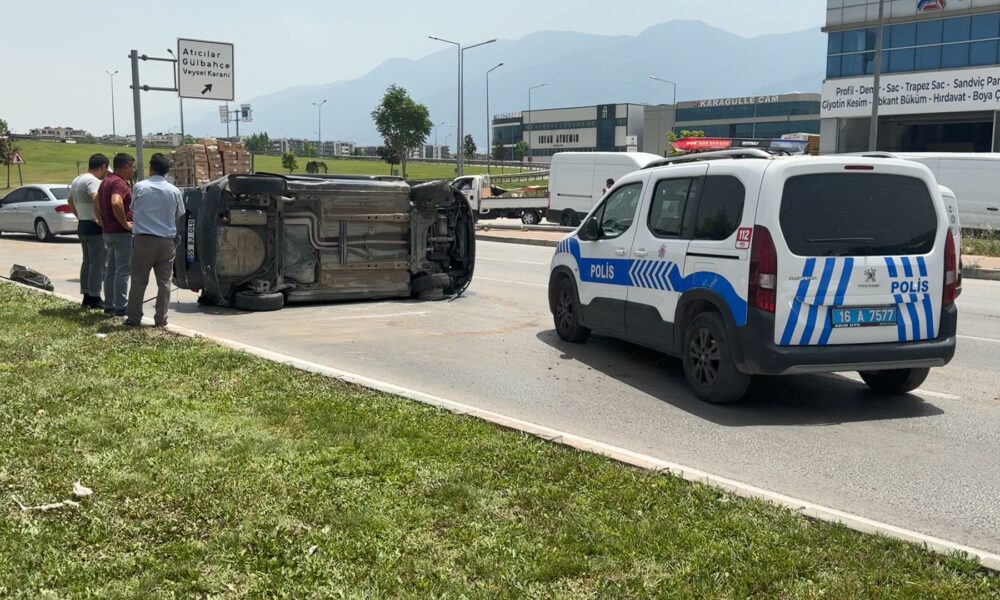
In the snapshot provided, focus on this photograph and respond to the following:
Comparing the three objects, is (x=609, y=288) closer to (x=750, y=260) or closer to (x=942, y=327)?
(x=750, y=260)

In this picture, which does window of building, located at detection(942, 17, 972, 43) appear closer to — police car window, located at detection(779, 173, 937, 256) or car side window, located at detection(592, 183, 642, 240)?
car side window, located at detection(592, 183, 642, 240)

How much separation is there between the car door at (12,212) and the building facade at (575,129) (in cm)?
10298

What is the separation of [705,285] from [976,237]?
1918 centimetres

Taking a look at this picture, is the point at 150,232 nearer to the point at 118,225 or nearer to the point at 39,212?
the point at 118,225

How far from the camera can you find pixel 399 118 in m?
76.1

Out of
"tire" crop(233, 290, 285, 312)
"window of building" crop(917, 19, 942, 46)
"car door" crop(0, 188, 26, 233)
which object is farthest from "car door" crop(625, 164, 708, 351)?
"window of building" crop(917, 19, 942, 46)

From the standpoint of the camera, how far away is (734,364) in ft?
22.0

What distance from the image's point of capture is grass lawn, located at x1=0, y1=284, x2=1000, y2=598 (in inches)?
141

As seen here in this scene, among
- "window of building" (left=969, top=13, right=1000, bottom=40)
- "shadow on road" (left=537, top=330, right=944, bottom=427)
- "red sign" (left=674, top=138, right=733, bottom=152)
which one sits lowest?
"shadow on road" (left=537, top=330, right=944, bottom=427)

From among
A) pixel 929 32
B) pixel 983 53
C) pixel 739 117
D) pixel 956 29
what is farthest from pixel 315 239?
pixel 739 117

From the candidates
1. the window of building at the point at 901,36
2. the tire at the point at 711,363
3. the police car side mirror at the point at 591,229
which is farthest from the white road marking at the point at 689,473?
the window of building at the point at 901,36

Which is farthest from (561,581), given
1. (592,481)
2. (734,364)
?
(734,364)

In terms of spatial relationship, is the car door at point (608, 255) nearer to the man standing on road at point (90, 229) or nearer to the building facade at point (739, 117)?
the man standing on road at point (90, 229)

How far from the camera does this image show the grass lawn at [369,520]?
3576mm
